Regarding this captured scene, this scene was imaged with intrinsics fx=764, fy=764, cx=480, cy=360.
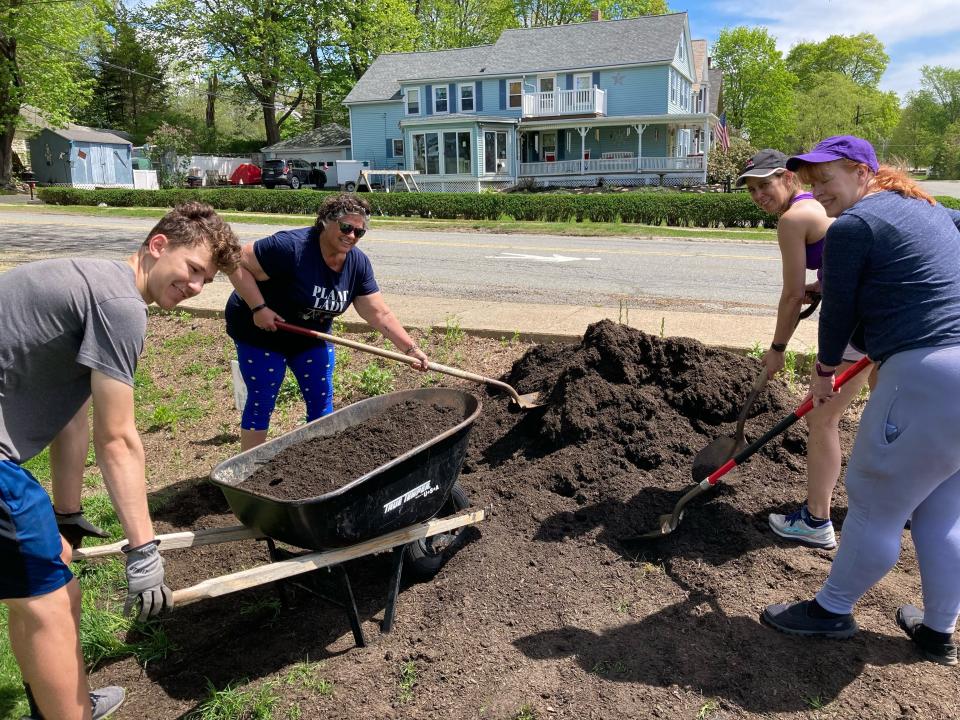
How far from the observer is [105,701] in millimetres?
2910

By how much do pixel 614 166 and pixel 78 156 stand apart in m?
33.0

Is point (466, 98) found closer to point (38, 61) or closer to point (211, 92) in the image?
point (38, 61)

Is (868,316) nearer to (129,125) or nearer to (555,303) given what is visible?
(555,303)

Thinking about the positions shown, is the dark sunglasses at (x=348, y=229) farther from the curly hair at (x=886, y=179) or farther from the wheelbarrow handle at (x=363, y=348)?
the curly hair at (x=886, y=179)

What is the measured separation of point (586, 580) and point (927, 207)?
212 cm

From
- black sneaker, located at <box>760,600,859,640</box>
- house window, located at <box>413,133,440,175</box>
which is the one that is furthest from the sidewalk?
house window, located at <box>413,133,440,175</box>

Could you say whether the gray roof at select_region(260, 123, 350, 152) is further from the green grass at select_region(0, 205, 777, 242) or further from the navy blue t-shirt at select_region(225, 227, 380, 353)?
the navy blue t-shirt at select_region(225, 227, 380, 353)

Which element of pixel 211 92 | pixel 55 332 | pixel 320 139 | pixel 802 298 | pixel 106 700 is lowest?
pixel 106 700

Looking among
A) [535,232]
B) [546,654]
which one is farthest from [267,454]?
[535,232]

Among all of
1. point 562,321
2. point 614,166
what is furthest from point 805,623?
point 614,166

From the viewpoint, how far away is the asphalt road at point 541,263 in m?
9.74

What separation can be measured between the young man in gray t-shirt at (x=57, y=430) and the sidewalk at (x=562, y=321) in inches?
179

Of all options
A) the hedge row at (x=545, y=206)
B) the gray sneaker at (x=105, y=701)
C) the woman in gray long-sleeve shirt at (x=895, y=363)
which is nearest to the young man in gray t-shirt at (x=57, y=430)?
the gray sneaker at (x=105, y=701)

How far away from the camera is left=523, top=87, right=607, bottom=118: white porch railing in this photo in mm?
38562
